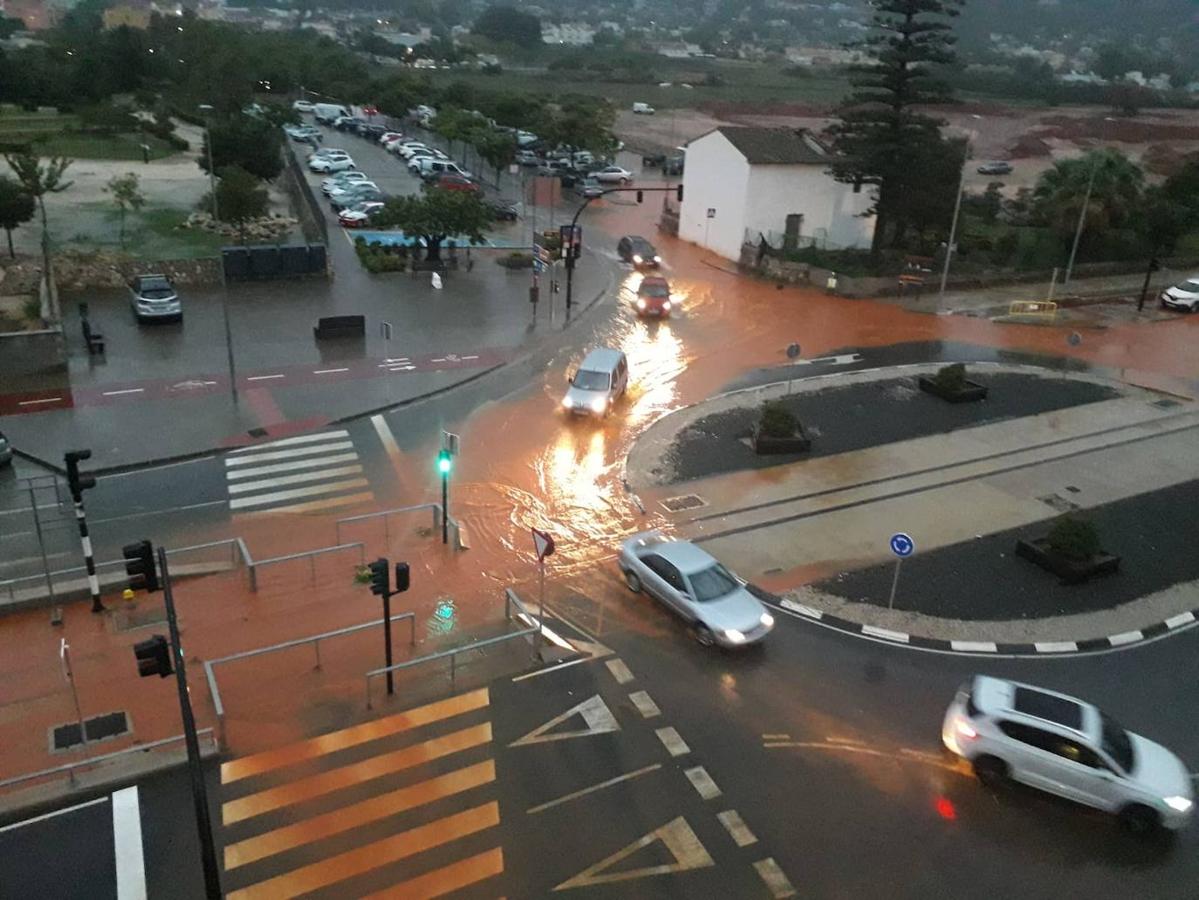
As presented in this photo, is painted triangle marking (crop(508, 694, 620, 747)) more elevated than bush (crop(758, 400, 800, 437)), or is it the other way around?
bush (crop(758, 400, 800, 437))

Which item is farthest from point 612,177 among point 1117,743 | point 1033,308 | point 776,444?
point 1117,743

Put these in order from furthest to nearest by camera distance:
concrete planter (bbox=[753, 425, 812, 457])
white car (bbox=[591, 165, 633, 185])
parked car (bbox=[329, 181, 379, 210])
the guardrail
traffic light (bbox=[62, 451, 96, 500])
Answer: white car (bbox=[591, 165, 633, 185]) < parked car (bbox=[329, 181, 379, 210]) < concrete planter (bbox=[753, 425, 812, 457]) < the guardrail < traffic light (bbox=[62, 451, 96, 500])

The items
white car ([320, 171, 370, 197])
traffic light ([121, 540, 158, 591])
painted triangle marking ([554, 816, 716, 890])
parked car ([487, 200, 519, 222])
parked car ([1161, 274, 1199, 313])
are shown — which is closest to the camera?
painted triangle marking ([554, 816, 716, 890])

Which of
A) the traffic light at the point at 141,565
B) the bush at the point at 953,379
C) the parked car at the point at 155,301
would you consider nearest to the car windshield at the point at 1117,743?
the traffic light at the point at 141,565

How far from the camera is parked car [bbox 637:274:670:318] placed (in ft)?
121

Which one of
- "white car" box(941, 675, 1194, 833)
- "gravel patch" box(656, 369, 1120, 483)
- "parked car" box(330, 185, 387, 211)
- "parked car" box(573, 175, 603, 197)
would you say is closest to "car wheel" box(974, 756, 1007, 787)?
"white car" box(941, 675, 1194, 833)

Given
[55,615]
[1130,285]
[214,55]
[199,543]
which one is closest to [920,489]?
[199,543]

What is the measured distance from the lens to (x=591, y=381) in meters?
26.7

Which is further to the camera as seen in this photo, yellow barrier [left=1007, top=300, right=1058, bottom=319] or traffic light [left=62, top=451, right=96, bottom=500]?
yellow barrier [left=1007, top=300, right=1058, bottom=319]

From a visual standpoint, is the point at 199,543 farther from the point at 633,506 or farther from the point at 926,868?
the point at 926,868

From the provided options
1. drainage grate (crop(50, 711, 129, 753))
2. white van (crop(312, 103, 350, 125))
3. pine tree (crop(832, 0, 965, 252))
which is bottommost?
drainage grate (crop(50, 711, 129, 753))

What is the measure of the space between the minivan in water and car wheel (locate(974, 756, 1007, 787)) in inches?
582

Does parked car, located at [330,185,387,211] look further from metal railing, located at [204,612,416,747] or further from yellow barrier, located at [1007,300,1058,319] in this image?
metal railing, located at [204,612,416,747]

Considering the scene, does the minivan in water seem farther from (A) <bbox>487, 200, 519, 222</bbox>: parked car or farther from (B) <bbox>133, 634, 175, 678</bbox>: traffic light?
(A) <bbox>487, 200, 519, 222</bbox>: parked car
